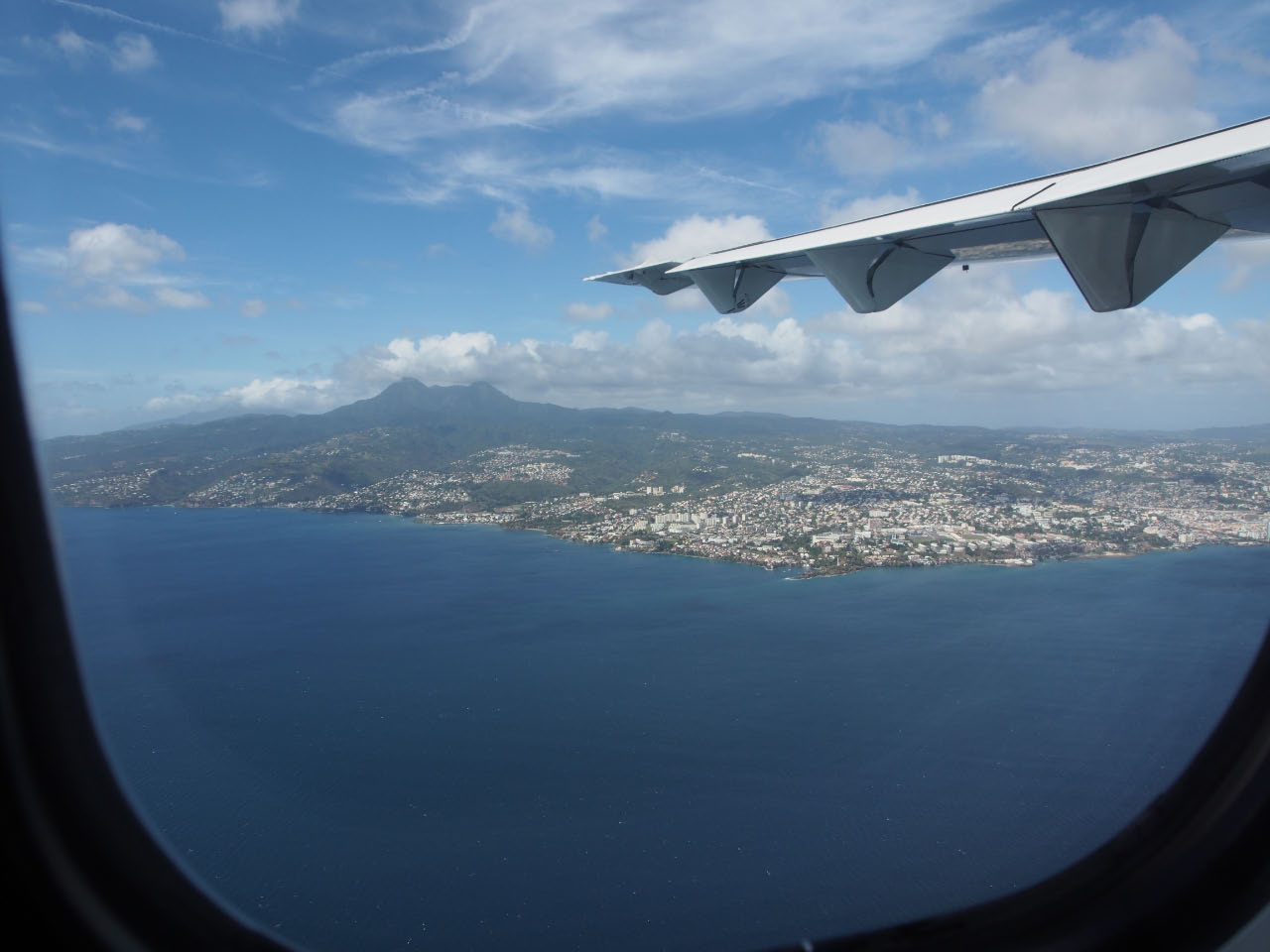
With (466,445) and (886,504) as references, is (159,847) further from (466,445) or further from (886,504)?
(466,445)

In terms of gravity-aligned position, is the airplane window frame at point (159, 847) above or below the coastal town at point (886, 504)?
above

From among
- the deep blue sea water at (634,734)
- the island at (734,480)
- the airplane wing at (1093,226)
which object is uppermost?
the airplane wing at (1093,226)

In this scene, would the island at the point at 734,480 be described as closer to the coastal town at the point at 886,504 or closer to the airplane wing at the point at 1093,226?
the coastal town at the point at 886,504

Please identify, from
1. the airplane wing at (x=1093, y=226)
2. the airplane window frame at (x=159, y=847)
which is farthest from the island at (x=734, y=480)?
the airplane wing at (x=1093, y=226)

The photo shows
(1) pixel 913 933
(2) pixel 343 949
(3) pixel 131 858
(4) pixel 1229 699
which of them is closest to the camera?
(3) pixel 131 858

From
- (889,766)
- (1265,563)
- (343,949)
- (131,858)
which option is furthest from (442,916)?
(1265,563)

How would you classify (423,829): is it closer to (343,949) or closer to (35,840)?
(343,949)

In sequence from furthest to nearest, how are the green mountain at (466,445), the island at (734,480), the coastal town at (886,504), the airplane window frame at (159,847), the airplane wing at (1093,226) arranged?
1. the green mountain at (466,445)
2. the island at (734,480)
3. the coastal town at (886,504)
4. the airplane wing at (1093,226)
5. the airplane window frame at (159,847)

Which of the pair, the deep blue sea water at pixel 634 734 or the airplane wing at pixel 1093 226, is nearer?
the airplane wing at pixel 1093 226
